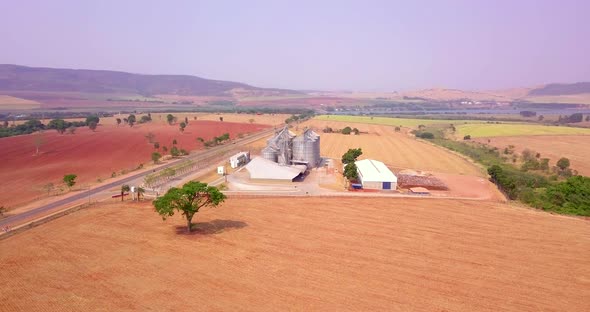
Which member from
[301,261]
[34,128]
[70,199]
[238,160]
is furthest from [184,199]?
[34,128]

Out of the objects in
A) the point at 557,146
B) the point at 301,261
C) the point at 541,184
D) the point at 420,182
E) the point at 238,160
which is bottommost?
the point at 541,184

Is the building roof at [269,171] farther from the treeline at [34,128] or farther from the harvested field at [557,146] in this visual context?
the treeline at [34,128]

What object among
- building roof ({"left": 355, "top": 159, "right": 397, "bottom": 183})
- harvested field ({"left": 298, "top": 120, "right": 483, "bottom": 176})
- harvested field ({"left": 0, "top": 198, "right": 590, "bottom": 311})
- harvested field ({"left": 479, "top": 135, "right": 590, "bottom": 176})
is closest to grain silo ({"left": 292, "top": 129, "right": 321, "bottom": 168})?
building roof ({"left": 355, "top": 159, "right": 397, "bottom": 183})

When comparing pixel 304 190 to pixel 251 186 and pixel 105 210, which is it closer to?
pixel 251 186

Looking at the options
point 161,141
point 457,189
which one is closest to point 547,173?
point 457,189

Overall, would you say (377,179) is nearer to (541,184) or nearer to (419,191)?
(419,191)

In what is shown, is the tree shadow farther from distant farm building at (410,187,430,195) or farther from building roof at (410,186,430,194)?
building roof at (410,186,430,194)

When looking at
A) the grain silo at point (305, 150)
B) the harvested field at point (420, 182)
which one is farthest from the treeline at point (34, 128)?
the harvested field at point (420, 182)
